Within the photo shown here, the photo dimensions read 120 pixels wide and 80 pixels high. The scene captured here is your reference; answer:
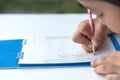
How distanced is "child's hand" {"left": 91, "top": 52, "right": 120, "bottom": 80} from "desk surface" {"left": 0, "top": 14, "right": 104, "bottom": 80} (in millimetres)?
21

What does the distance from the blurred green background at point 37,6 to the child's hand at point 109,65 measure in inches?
26.2

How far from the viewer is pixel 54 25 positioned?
1.11m

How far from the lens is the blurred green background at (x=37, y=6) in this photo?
151cm

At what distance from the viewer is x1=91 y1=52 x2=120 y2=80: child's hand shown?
32.0 inches

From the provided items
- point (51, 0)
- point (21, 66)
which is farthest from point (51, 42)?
point (51, 0)

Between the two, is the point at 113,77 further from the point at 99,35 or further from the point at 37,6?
the point at 37,6

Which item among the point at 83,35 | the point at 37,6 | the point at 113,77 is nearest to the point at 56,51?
the point at 83,35

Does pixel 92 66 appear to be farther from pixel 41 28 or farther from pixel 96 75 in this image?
pixel 41 28

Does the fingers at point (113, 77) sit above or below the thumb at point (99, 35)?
below

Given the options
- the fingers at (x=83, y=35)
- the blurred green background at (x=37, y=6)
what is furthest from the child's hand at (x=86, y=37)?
the blurred green background at (x=37, y=6)

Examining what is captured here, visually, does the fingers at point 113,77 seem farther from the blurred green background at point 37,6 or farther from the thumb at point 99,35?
the blurred green background at point 37,6

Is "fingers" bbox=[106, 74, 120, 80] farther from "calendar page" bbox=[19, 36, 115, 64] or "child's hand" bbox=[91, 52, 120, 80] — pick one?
"calendar page" bbox=[19, 36, 115, 64]

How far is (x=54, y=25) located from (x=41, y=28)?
6 cm

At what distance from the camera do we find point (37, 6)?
1.57 m
